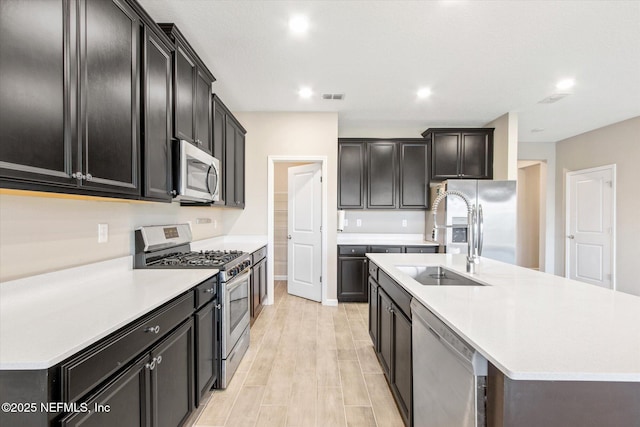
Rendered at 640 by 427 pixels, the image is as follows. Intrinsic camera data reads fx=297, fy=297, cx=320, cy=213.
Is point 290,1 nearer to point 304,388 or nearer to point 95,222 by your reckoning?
point 95,222

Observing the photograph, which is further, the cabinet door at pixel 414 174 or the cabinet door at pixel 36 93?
the cabinet door at pixel 414 174

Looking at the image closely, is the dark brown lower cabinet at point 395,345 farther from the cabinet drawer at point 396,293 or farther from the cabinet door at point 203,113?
the cabinet door at point 203,113

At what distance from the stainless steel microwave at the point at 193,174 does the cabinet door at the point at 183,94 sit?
0.37ft

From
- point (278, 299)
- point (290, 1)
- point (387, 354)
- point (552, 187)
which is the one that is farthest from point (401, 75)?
point (552, 187)

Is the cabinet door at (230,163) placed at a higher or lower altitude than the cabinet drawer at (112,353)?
A: higher

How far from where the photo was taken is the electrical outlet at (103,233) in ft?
6.07

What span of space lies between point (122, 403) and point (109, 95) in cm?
138

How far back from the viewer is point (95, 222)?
1.82 meters

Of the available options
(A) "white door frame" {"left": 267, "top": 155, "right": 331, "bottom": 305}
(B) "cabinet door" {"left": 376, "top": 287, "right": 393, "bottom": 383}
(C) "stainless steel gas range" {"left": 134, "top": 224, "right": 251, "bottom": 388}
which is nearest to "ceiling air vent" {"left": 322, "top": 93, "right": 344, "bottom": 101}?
(A) "white door frame" {"left": 267, "top": 155, "right": 331, "bottom": 305}

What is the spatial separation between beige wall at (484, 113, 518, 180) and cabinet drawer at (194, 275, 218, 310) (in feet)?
13.4

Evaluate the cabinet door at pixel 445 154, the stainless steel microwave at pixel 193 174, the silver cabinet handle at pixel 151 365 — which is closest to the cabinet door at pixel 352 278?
the cabinet door at pixel 445 154

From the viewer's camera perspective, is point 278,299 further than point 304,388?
Yes

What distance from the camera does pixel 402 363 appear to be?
5.76 feet

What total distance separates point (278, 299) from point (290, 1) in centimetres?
372
